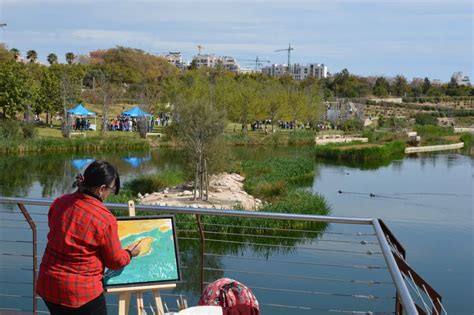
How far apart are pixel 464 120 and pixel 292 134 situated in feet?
131

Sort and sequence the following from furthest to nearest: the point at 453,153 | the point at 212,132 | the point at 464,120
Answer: the point at 464,120 → the point at 453,153 → the point at 212,132

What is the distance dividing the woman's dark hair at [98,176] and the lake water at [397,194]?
3.86 metres

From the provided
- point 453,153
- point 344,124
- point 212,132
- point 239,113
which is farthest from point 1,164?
point 344,124

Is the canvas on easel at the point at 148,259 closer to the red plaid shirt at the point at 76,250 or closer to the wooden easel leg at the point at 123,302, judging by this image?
the wooden easel leg at the point at 123,302

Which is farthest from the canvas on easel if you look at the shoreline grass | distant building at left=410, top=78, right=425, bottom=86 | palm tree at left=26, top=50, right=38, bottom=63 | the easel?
distant building at left=410, top=78, right=425, bottom=86

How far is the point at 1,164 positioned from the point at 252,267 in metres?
16.7

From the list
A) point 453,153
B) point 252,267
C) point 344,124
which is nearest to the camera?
point 252,267

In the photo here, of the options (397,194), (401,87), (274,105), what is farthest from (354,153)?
(401,87)

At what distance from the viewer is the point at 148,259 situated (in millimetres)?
3354

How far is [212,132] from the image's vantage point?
18.7 meters

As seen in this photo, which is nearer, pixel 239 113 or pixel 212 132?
pixel 212 132

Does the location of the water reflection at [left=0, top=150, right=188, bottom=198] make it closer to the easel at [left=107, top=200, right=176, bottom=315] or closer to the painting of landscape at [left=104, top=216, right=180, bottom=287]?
the painting of landscape at [left=104, top=216, right=180, bottom=287]

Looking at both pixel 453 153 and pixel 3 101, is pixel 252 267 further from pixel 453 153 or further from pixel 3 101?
pixel 453 153

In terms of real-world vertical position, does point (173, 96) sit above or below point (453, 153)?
above
